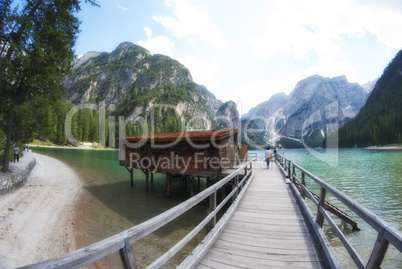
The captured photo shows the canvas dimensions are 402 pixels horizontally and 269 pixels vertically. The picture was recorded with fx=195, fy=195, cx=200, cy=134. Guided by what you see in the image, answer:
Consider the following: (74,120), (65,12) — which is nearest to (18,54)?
(65,12)

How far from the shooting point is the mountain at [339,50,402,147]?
340ft

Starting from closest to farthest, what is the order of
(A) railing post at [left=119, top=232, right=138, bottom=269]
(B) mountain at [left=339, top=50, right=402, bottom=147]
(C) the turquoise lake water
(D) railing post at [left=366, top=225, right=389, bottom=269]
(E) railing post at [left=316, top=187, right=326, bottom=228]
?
(A) railing post at [left=119, top=232, right=138, bottom=269]
(D) railing post at [left=366, top=225, right=389, bottom=269]
(E) railing post at [left=316, top=187, right=326, bottom=228]
(C) the turquoise lake water
(B) mountain at [left=339, top=50, right=402, bottom=147]

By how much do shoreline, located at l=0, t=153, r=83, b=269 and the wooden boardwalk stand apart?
787 cm

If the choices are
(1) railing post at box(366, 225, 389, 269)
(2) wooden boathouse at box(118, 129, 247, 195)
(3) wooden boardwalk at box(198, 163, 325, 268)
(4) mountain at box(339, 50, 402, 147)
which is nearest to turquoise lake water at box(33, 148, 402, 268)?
(2) wooden boathouse at box(118, 129, 247, 195)

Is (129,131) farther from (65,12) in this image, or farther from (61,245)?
(61,245)

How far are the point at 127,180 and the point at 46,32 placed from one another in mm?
17501

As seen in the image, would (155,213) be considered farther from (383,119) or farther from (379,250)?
(383,119)

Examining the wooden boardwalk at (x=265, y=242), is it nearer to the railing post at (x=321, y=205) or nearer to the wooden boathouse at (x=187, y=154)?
the railing post at (x=321, y=205)

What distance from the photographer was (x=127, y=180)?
25.5m

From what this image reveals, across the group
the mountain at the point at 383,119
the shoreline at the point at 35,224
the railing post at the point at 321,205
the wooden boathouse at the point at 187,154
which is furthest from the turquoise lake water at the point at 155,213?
the mountain at the point at 383,119

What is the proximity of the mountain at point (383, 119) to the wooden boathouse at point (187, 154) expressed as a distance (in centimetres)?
12238

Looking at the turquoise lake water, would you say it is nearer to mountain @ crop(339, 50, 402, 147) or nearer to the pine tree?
the pine tree

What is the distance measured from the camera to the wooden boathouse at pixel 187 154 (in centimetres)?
1573

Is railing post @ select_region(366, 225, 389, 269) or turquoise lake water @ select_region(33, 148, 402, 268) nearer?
railing post @ select_region(366, 225, 389, 269)
